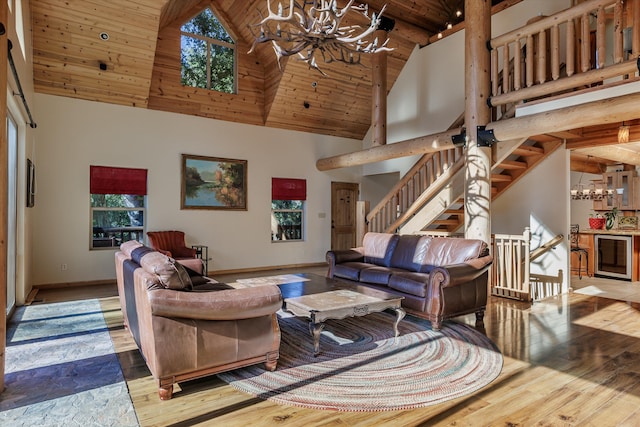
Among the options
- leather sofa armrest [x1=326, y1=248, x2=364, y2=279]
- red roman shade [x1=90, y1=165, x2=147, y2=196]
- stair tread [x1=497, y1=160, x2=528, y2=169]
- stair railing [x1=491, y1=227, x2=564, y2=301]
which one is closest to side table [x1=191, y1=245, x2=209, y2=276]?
red roman shade [x1=90, y1=165, x2=147, y2=196]

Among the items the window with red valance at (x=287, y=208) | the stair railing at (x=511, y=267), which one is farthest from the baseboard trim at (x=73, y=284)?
the stair railing at (x=511, y=267)

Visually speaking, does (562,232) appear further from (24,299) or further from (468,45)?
(24,299)

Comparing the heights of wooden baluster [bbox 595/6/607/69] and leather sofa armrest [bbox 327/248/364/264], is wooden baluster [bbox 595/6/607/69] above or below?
above

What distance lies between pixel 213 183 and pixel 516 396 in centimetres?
667

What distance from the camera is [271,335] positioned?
3.01 metres

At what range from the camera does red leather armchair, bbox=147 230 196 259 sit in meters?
6.80

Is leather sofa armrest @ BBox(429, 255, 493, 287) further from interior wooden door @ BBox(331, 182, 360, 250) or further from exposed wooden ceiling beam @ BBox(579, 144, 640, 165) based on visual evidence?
interior wooden door @ BBox(331, 182, 360, 250)

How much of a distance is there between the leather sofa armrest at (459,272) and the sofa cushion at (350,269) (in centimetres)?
131

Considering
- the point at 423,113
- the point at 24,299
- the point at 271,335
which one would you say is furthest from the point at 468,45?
the point at 24,299

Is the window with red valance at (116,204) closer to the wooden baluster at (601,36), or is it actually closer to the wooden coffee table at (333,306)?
the wooden coffee table at (333,306)

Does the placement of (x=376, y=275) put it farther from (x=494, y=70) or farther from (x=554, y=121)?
(x=494, y=70)

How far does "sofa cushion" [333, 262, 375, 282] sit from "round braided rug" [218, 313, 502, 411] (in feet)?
3.68

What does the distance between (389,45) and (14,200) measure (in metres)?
7.37

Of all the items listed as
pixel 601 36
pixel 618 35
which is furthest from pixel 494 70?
pixel 618 35
